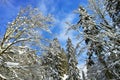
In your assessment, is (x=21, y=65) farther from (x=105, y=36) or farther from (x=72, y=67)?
(x=72, y=67)

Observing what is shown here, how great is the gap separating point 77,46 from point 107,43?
1.94 m

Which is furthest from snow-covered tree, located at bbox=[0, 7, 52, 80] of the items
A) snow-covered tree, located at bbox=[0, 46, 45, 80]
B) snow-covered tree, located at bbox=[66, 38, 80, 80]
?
snow-covered tree, located at bbox=[66, 38, 80, 80]

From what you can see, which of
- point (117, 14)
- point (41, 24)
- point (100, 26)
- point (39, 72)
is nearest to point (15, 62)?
point (39, 72)

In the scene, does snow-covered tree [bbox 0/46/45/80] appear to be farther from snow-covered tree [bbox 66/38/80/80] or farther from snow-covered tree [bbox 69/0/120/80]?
snow-covered tree [bbox 66/38/80/80]

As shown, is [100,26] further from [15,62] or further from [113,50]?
[15,62]

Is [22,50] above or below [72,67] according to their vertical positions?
below

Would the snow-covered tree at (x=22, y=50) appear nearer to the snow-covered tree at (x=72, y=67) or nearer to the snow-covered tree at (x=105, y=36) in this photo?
the snow-covered tree at (x=105, y=36)

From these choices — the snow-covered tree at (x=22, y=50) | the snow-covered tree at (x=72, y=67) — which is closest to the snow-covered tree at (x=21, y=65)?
the snow-covered tree at (x=22, y=50)

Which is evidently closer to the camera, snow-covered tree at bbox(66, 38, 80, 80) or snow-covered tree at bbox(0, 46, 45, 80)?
snow-covered tree at bbox(0, 46, 45, 80)

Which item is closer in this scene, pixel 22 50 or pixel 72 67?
pixel 22 50

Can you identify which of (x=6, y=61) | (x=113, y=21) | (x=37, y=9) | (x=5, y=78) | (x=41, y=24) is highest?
(x=37, y=9)

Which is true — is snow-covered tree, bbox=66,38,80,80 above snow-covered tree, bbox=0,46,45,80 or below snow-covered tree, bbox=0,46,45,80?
above

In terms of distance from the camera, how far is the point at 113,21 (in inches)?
572

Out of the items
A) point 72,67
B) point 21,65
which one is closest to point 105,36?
point 21,65
